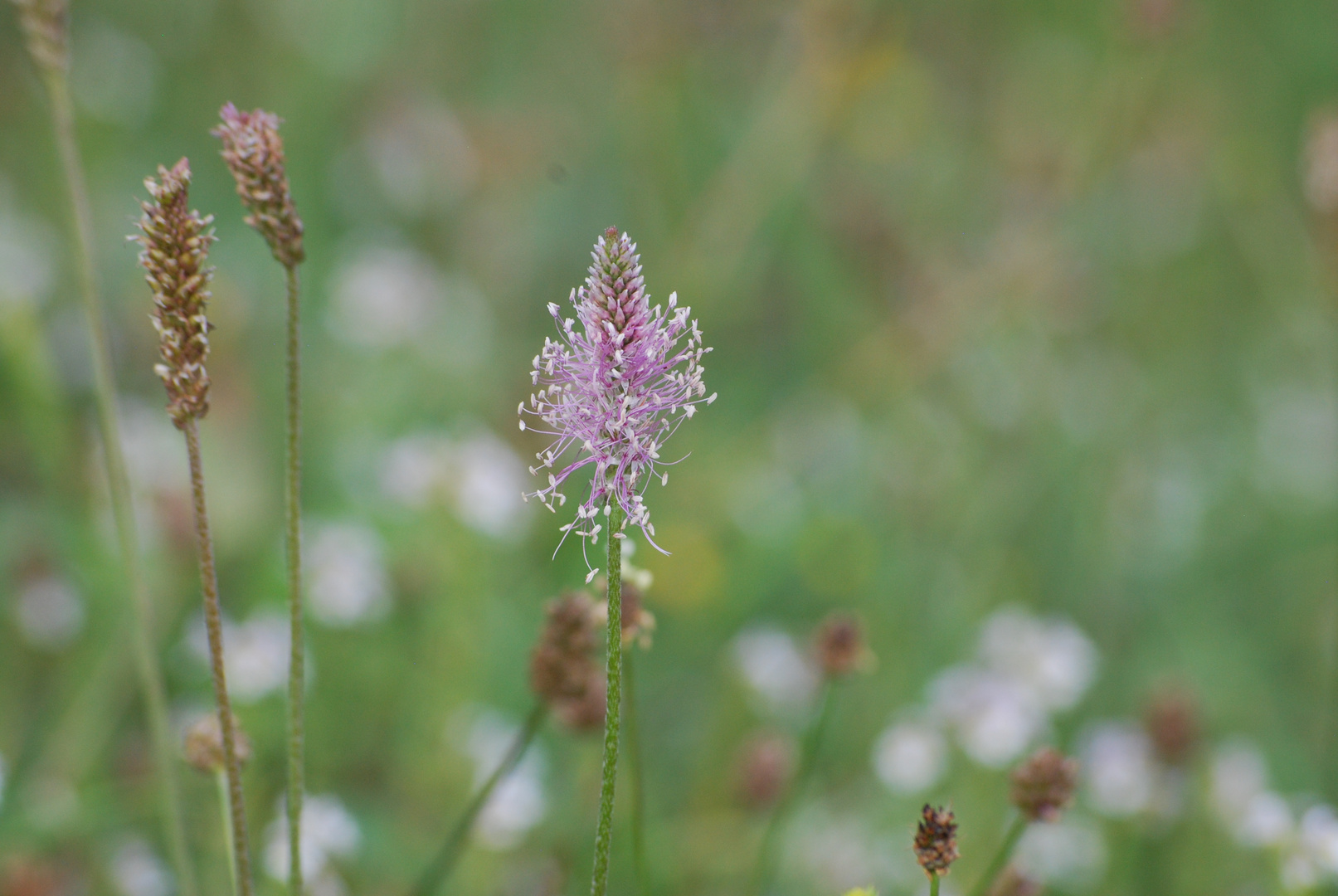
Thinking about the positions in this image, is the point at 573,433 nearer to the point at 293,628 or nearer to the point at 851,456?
the point at 293,628

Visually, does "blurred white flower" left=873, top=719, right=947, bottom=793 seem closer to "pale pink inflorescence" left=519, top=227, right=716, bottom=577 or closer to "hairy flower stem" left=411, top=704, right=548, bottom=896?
"hairy flower stem" left=411, top=704, right=548, bottom=896

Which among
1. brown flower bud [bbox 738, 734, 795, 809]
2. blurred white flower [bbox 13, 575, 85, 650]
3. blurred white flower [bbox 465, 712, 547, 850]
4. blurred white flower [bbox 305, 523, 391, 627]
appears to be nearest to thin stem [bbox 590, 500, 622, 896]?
blurred white flower [bbox 465, 712, 547, 850]

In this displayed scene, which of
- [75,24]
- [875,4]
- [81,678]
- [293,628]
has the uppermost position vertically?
[875,4]

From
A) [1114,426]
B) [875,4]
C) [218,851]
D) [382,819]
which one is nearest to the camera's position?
[218,851]

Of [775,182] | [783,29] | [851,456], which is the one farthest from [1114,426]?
[783,29]

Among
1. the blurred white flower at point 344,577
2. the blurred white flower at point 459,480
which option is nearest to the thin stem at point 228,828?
the blurred white flower at point 344,577

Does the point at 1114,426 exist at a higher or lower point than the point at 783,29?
lower

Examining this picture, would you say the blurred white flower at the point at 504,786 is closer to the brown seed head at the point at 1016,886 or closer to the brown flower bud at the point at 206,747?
the brown flower bud at the point at 206,747

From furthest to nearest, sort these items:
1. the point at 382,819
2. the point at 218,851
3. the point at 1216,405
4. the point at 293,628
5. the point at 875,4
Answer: the point at 875,4
the point at 1216,405
the point at 382,819
the point at 218,851
the point at 293,628

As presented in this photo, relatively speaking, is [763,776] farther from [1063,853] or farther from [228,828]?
[228,828]
